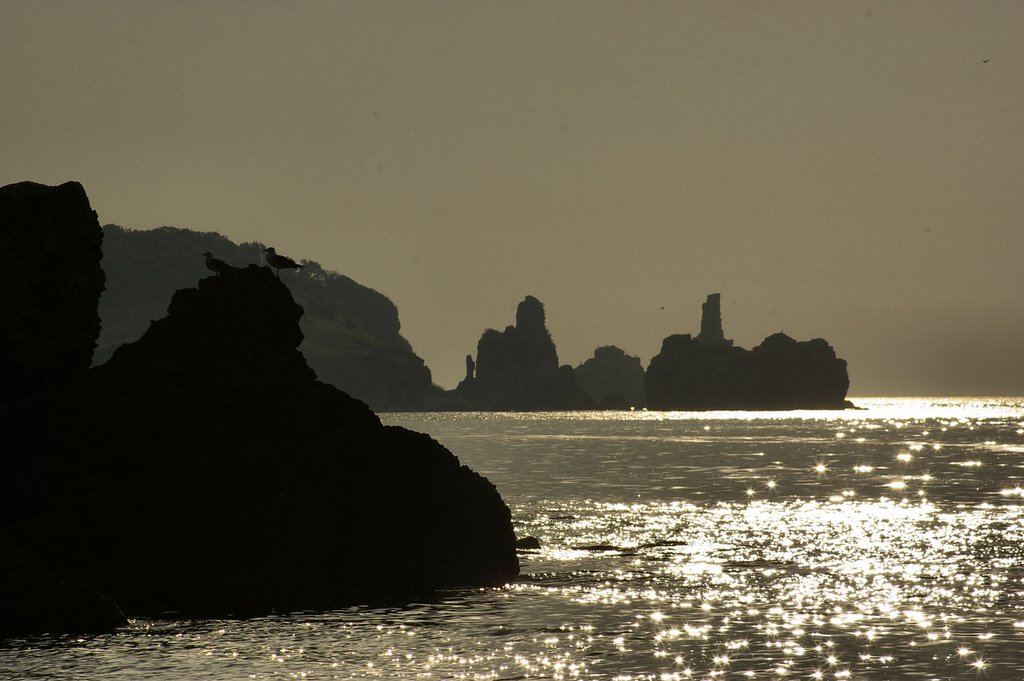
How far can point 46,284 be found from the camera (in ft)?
121

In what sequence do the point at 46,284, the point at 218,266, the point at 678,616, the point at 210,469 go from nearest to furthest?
the point at 678,616, the point at 210,469, the point at 46,284, the point at 218,266

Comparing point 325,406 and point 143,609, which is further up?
point 325,406

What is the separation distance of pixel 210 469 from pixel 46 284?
7.75 metres

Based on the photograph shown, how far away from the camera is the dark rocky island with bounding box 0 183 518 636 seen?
33938mm

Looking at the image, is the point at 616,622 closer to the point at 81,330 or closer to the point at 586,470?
the point at 81,330

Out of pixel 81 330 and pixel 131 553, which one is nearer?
pixel 131 553

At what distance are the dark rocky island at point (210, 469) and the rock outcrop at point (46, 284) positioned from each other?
57mm

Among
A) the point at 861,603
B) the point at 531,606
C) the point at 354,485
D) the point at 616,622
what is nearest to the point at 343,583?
the point at 354,485

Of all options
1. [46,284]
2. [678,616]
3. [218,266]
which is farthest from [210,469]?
[678,616]

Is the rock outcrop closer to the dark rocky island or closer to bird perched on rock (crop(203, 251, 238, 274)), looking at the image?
the dark rocky island

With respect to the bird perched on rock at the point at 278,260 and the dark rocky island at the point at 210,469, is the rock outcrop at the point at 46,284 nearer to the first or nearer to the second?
the dark rocky island at the point at 210,469

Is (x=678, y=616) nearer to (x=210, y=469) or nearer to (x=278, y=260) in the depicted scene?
(x=210, y=469)

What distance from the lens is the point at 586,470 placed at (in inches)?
4186

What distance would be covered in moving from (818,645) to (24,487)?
22.7 m
